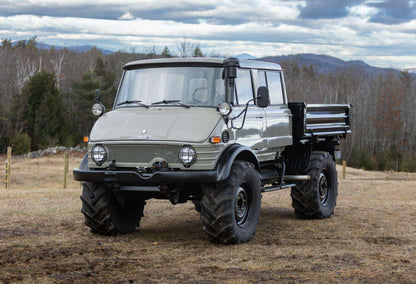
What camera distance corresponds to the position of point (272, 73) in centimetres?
1076

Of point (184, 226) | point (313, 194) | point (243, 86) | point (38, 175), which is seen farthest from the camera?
point (38, 175)

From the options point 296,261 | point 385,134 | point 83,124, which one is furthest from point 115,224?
point 385,134

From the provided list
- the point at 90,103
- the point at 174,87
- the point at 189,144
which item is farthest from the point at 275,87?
the point at 90,103

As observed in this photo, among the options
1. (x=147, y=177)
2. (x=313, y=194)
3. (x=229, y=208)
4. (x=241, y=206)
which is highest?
(x=147, y=177)

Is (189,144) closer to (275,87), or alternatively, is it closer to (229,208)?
(229,208)

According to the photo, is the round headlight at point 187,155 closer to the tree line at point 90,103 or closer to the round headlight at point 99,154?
the round headlight at point 99,154

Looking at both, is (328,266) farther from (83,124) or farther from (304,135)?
(83,124)

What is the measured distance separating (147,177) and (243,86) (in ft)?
7.56

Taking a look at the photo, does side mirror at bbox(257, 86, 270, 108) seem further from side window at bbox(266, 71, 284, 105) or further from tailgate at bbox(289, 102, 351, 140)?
tailgate at bbox(289, 102, 351, 140)

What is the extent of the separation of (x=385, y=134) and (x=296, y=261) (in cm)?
7902

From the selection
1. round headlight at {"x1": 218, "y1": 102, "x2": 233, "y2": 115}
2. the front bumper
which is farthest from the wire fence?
round headlight at {"x1": 218, "y1": 102, "x2": 233, "y2": 115}

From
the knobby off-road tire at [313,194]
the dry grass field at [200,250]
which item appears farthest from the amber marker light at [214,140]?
the knobby off-road tire at [313,194]

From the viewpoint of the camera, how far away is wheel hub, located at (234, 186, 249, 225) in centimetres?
874

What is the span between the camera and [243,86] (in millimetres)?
9477
